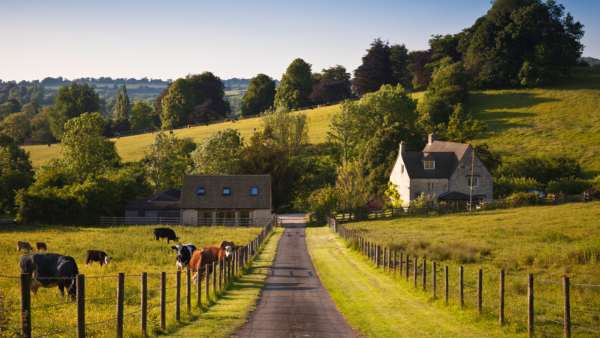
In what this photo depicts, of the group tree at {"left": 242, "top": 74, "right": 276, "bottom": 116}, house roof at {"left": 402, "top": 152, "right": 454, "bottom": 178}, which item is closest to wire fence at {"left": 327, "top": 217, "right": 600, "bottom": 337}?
house roof at {"left": 402, "top": 152, "right": 454, "bottom": 178}

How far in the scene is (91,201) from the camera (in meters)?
55.8

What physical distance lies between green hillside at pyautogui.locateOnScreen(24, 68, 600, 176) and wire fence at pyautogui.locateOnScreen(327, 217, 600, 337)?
56.4m

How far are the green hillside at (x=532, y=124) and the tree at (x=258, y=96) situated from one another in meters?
17.7

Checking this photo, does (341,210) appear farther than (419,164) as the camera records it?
No

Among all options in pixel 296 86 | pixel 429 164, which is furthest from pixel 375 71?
pixel 429 164

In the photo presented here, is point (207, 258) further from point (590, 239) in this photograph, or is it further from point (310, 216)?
point (310, 216)

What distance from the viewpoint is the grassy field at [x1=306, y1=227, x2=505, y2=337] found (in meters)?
12.0

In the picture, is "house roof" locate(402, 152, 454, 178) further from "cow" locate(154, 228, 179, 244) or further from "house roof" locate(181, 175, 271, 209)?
"cow" locate(154, 228, 179, 244)

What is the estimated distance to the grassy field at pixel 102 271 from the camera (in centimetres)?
1169

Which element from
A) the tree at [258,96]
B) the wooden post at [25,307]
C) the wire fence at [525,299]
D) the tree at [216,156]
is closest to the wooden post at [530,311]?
the wire fence at [525,299]

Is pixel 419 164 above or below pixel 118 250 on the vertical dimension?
above

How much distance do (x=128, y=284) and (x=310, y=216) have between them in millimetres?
40296

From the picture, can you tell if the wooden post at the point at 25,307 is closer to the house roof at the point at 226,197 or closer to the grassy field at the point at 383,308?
the grassy field at the point at 383,308

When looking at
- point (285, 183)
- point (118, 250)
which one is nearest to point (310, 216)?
point (285, 183)
